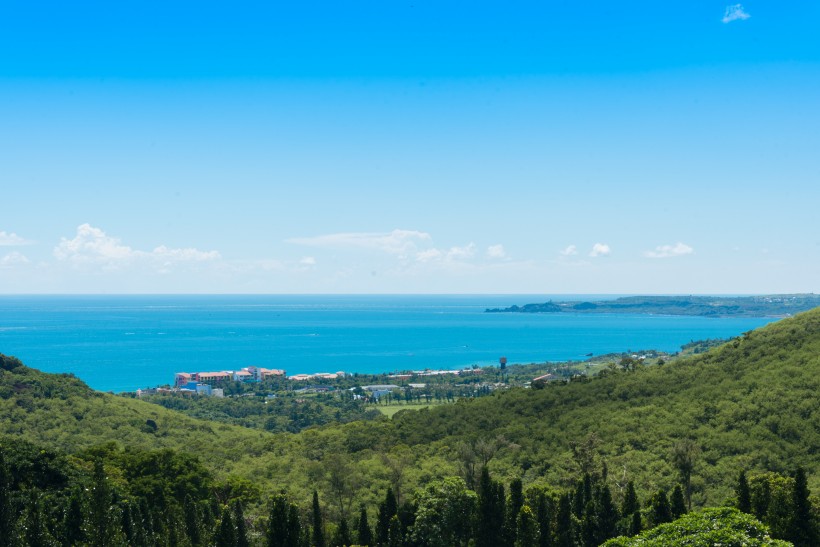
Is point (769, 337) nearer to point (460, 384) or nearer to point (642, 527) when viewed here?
point (642, 527)

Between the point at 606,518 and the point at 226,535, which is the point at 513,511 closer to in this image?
the point at 606,518

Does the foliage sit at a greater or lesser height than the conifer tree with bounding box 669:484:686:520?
greater

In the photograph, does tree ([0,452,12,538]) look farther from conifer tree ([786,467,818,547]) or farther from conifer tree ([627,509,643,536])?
conifer tree ([786,467,818,547])

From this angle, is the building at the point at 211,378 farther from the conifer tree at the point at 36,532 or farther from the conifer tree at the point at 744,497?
the conifer tree at the point at 744,497

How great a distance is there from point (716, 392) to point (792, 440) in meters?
9.70

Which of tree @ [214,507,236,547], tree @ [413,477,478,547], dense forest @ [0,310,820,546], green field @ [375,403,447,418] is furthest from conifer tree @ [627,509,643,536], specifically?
green field @ [375,403,447,418]

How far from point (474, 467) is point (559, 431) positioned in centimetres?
1168

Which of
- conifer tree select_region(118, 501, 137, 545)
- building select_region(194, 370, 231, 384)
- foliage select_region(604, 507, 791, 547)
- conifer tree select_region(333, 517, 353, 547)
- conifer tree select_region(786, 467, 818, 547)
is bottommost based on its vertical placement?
building select_region(194, 370, 231, 384)

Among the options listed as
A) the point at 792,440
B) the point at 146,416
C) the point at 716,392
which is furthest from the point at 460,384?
the point at 792,440

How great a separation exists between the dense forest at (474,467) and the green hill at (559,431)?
0.60ft

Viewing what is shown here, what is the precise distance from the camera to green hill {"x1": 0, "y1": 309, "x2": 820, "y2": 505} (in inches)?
1801

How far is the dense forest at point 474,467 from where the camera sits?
3266 cm

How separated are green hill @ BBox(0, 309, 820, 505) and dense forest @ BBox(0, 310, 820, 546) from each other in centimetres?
18

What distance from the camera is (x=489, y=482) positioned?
1361 inches
